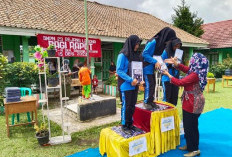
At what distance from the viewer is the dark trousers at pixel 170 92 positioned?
3.48 metres

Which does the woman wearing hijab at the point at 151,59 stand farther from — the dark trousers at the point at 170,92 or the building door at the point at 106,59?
the building door at the point at 106,59

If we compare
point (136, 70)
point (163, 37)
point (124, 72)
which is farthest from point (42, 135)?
point (163, 37)

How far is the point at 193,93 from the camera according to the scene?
2.70 meters

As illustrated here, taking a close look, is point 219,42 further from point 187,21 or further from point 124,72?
point 124,72

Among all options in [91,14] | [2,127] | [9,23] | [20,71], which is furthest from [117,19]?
[2,127]

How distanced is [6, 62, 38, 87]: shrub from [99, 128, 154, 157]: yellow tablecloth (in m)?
4.31

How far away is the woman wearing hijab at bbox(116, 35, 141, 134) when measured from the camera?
106 inches

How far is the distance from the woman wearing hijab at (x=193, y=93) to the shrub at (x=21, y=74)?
513 centimetres

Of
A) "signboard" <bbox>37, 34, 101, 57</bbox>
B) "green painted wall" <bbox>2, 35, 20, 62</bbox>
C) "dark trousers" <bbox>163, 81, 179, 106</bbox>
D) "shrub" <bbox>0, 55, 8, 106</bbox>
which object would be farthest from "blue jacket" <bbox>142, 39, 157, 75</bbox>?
"green painted wall" <bbox>2, 35, 20, 62</bbox>

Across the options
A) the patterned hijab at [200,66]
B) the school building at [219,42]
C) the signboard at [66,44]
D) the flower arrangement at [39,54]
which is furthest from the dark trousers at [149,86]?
the school building at [219,42]

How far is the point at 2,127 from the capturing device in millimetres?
4305

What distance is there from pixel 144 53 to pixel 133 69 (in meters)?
0.56

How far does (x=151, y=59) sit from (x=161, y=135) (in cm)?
137

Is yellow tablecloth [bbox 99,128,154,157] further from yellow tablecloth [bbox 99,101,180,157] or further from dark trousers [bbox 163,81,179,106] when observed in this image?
dark trousers [bbox 163,81,179,106]
